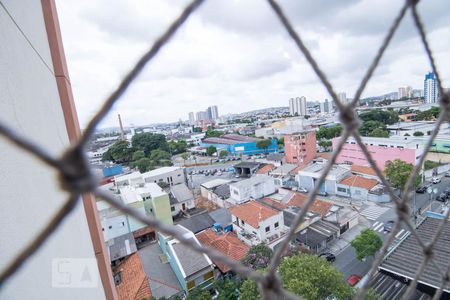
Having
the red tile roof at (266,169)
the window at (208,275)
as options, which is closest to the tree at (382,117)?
the red tile roof at (266,169)

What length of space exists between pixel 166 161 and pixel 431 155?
13.3m

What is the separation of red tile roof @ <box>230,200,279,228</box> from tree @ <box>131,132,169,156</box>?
44.2 feet

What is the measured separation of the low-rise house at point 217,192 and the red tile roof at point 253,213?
2.51m

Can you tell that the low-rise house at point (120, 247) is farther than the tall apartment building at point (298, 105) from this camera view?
No

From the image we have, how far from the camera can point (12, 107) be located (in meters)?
0.54

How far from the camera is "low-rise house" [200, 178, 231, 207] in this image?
898 cm

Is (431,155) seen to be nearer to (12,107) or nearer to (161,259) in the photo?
(161,259)

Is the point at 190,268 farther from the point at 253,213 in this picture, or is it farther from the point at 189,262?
the point at 253,213

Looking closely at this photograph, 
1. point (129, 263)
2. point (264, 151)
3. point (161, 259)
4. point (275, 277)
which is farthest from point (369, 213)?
point (264, 151)

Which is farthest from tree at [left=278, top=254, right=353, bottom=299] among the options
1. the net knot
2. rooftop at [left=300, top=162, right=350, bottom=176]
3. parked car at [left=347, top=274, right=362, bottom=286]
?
rooftop at [left=300, top=162, right=350, bottom=176]

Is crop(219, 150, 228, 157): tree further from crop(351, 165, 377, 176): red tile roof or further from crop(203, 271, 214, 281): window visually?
crop(203, 271, 214, 281): window

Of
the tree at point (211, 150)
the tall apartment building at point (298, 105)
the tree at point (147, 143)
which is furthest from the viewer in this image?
the tall apartment building at point (298, 105)

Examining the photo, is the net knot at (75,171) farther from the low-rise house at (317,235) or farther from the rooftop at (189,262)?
the low-rise house at (317,235)

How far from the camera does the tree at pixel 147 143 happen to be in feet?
60.6
